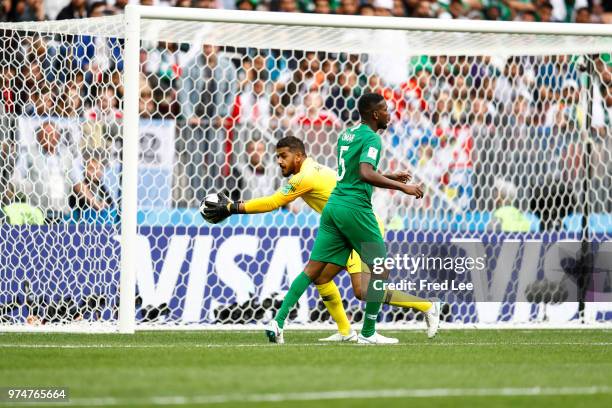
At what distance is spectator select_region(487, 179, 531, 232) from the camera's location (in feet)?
43.0

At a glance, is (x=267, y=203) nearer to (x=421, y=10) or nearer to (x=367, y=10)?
(x=367, y=10)

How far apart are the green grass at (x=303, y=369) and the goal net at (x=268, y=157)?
3.87ft

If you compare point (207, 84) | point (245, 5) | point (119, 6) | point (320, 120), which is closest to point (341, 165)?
point (207, 84)

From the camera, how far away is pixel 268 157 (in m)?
12.8

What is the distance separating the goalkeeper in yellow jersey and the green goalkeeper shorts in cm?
29

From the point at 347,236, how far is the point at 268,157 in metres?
3.73

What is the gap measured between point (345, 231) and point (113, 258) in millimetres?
2817

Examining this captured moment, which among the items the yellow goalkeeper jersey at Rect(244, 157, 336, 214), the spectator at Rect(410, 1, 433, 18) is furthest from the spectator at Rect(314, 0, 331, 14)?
the yellow goalkeeper jersey at Rect(244, 157, 336, 214)

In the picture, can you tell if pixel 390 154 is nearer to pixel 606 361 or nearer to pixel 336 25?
pixel 336 25

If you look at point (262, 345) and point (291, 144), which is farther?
point (291, 144)

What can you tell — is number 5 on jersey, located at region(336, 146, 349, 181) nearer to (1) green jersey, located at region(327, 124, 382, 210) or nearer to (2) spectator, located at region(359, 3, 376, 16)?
(1) green jersey, located at region(327, 124, 382, 210)

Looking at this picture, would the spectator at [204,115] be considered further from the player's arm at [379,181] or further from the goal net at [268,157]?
the player's arm at [379,181]

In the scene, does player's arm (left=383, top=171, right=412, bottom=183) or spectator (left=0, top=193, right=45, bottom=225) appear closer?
player's arm (left=383, top=171, right=412, bottom=183)

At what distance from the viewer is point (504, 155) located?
13.4 m
